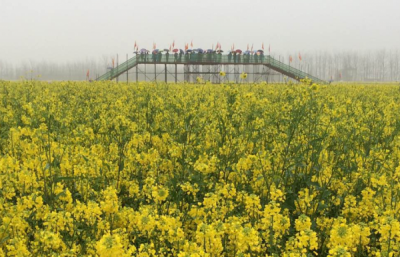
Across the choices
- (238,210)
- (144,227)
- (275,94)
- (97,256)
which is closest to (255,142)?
(238,210)

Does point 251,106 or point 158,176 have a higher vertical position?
point 251,106

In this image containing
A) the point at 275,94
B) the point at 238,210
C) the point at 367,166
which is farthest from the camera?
the point at 275,94

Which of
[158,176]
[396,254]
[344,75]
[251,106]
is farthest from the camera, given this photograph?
[344,75]

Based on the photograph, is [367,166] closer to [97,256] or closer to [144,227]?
[144,227]

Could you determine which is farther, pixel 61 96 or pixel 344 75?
pixel 344 75

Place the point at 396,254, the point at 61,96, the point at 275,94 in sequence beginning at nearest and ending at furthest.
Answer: the point at 396,254 < the point at 275,94 < the point at 61,96

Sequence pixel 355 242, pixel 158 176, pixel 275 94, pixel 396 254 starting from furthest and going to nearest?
1. pixel 275 94
2. pixel 158 176
3. pixel 355 242
4. pixel 396 254

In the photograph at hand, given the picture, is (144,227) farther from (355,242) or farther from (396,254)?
(396,254)

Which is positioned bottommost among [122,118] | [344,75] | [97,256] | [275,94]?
[97,256]

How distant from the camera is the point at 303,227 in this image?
9.95 ft

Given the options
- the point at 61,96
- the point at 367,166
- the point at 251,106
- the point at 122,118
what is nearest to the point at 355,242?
the point at 367,166

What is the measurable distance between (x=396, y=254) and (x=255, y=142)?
134 inches

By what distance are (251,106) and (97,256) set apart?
228 inches

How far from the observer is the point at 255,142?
233 inches
